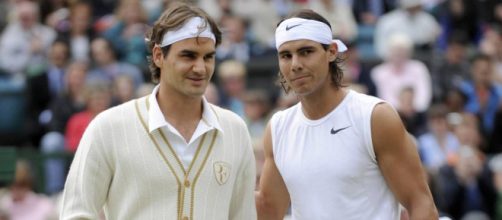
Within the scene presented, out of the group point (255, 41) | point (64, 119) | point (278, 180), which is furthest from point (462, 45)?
point (278, 180)

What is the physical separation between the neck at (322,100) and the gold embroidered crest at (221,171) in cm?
69

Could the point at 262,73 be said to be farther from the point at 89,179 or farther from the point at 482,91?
the point at 89,179

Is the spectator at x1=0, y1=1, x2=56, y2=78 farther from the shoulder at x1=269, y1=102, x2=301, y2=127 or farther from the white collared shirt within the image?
the white collared shirt

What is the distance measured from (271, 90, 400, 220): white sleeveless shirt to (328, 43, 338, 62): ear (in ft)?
0.72

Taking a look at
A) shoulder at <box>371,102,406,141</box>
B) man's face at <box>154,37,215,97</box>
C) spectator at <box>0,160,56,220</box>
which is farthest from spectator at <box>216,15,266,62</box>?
man's face at <box>154,37,215,97</box>

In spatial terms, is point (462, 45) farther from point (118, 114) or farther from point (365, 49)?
point (118, 114)

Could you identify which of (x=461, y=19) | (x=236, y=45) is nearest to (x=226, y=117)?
(x=236, y=45)

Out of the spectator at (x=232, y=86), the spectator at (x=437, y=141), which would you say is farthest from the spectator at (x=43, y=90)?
the spectator at (x=437, y=141)

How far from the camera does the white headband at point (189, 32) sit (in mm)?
7023

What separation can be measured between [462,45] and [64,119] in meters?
4.79

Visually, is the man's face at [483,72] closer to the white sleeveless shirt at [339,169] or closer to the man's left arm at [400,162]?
the white sleeveless shirt at [339,169]

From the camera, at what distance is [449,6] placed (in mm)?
17453

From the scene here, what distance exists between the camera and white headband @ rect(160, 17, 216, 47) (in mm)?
A: 7023

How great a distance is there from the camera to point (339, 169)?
24.3 ft
